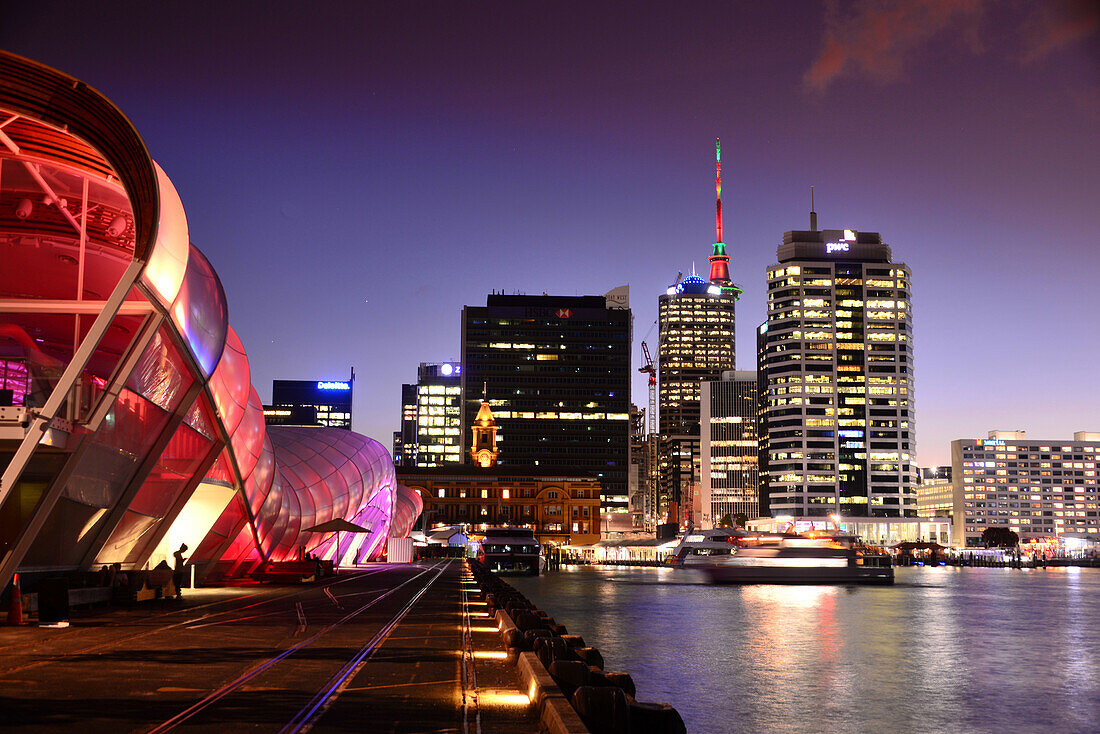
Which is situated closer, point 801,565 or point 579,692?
point 579,692

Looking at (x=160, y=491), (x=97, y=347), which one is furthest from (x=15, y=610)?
(x=160, y=491)

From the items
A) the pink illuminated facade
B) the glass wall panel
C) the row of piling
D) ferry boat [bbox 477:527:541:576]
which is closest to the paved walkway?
the row of piling

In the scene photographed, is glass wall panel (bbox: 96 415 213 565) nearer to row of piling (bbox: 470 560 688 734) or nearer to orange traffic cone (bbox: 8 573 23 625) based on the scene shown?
orange traffic cone (bbox: 8 573 23 625)

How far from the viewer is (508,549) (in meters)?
86.9

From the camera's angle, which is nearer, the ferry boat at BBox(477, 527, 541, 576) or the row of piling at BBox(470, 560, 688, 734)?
the row of piling at BBox(470, 560, 688, 734)

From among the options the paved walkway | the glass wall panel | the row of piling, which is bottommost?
the paved walkway

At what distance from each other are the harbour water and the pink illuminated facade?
14.8m

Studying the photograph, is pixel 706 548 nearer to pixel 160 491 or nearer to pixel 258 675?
pixel 160 491

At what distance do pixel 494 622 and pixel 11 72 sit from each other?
18.1 metres

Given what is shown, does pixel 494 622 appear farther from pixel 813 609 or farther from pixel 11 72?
pixel 813 609

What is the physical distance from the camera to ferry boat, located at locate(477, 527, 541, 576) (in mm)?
85812

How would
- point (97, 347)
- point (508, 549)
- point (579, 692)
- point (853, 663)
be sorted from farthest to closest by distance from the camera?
point (508, 549) → point (853, 663) → point (97, 347) → point (579, 692)

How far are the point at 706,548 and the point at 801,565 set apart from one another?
12964 mm

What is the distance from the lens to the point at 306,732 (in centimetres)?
1219
